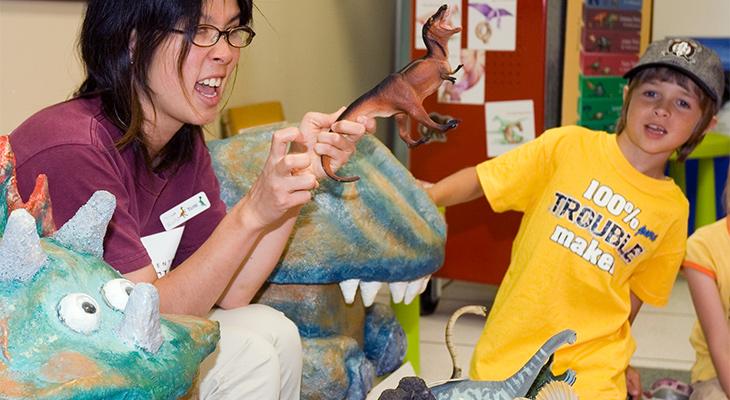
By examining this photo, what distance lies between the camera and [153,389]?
3.55ft

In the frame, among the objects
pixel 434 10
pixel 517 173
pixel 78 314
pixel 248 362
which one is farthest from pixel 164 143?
pixel 434 10

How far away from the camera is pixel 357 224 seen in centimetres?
205

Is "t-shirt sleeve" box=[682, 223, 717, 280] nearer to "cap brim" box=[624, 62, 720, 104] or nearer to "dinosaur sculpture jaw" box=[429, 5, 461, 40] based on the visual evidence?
"cap brim" box=[624, 62, 720, 104]

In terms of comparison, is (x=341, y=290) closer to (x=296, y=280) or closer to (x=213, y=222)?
(x=296, y=280)

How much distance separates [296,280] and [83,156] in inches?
25.5

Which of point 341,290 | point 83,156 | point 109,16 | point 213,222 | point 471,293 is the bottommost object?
point 471,293

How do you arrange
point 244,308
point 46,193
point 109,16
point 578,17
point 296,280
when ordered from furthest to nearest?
1. point 578,17
2. point 296,280
3. point 244,308
4. point 109,16
5. point 46,193

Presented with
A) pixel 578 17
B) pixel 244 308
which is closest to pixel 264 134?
pixel 244 308

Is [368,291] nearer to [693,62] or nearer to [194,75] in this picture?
[194,75]

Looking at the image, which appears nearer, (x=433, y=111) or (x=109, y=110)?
(x=109, y=110)

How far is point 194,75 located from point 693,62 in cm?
105

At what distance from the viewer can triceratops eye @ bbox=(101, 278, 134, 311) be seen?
1126 millimetres

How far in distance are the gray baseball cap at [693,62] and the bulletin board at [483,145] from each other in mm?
1079

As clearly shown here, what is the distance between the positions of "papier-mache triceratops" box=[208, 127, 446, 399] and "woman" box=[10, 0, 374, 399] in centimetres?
31
